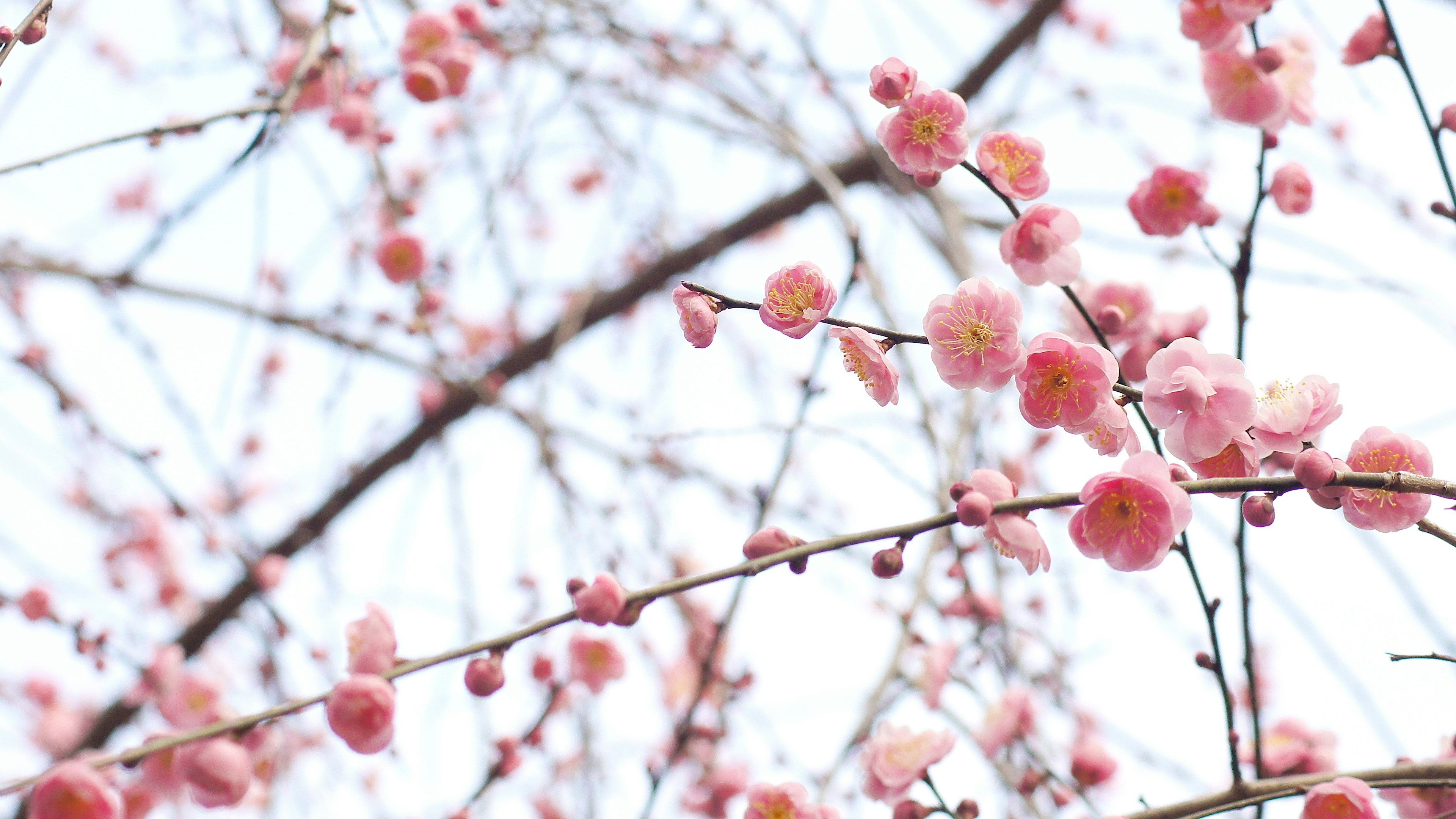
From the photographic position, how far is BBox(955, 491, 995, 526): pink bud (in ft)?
2.01

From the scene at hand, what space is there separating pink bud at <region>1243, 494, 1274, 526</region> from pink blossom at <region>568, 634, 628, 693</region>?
106 cm

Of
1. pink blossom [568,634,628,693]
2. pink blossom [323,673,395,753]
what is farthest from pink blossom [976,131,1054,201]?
pink blossom [568,634,628,693]

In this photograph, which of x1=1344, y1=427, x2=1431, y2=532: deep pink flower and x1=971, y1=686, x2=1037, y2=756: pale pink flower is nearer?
x1=1344, y1=427, x2=1431, y2=532: deep pink flower

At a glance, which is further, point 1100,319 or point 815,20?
point 815,20

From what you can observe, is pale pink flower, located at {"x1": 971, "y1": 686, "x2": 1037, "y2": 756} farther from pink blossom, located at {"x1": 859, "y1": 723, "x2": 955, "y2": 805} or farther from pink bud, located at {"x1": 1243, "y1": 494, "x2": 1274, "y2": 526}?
pink bud, located at {"x1": 1243, "y1": 494, "x2": 1274, "y2": 526}

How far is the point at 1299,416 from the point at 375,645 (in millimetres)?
685

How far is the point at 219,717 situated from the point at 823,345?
769mm

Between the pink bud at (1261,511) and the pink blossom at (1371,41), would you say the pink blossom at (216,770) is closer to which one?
the pink bud at (1261,511)

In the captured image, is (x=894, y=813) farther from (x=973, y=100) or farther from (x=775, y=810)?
(x=973, y=100)

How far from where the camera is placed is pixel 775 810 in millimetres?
849

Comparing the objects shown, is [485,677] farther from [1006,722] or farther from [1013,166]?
[1006,722]

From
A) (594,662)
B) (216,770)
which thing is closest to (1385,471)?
(216,770)

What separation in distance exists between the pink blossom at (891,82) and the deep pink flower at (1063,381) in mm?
232

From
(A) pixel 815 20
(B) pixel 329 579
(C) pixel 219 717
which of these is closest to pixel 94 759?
(C) pixel 219 717
